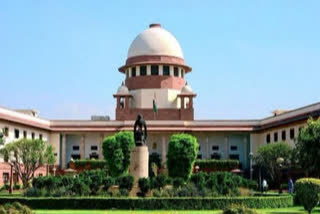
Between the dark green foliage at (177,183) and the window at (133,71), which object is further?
the window at (133,71)

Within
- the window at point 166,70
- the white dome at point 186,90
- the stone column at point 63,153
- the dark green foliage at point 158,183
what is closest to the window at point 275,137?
the white dome at point 186,90

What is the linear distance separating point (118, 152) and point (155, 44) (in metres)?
19.0

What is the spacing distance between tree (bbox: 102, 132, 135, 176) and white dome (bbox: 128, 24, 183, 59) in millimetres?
16417

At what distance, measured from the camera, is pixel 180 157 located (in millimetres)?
46562

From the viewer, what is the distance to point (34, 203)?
25.1 metres

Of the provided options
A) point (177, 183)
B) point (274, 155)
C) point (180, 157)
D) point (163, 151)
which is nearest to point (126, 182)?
point (177, 183)

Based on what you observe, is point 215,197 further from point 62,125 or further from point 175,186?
point 62,125

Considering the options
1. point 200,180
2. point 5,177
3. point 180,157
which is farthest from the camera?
point 5,177

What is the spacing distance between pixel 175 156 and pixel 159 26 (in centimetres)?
2389

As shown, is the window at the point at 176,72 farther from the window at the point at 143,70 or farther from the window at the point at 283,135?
the window at the point at 283,135

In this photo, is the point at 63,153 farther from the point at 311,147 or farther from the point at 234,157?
the point at 311,147

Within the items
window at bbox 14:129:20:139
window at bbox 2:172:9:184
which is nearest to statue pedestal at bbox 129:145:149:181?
window at bbox 2:172:9:184

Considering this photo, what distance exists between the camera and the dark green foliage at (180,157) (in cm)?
4656

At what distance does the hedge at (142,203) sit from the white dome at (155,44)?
39444mm
